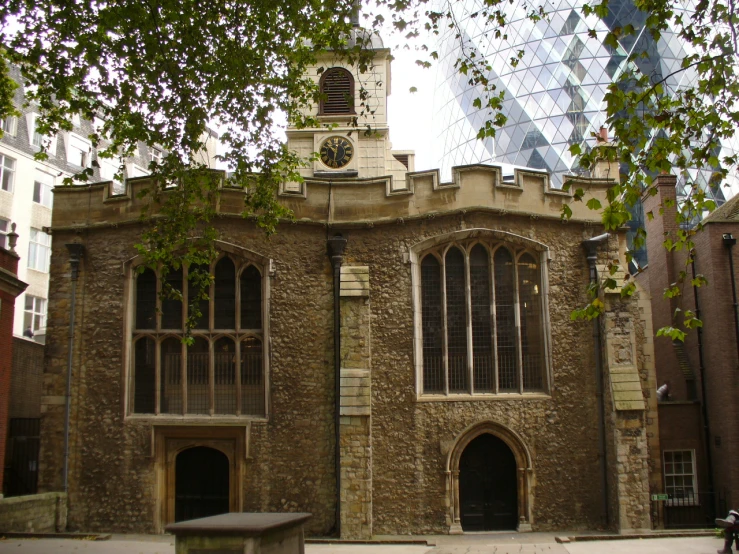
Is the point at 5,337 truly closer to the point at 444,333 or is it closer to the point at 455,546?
the point at 444,333

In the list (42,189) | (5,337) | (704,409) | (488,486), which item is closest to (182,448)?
(5,337)

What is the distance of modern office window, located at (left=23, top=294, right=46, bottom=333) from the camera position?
3222 centimetres

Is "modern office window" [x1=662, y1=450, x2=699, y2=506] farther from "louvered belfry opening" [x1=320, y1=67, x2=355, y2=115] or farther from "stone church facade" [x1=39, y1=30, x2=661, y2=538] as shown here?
"louvered belfry opening" [x1=320, y1=67, x2=355, y2=115]

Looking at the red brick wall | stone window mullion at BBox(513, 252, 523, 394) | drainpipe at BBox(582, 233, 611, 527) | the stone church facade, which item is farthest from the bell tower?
the red brick wall

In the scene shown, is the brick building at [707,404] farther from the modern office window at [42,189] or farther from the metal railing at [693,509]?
the modern office window at [42,189]

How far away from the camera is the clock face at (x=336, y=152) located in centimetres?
2592

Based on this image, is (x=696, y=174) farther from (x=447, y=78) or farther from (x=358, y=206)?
(x=358, y=206)

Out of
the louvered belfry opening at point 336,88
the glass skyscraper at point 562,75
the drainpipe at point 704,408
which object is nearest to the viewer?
the drainpipe at point 704,408

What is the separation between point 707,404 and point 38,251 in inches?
1093

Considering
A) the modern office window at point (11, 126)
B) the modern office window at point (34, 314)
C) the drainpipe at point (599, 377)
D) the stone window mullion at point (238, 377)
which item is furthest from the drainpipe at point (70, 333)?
the modern office window at point (11, 126)

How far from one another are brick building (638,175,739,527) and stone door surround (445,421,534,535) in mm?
3865

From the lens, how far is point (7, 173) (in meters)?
32.1

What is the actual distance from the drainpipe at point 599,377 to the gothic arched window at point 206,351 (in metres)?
7.25

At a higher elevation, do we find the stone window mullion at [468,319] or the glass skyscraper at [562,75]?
the glass skyscraper at [562,75]
